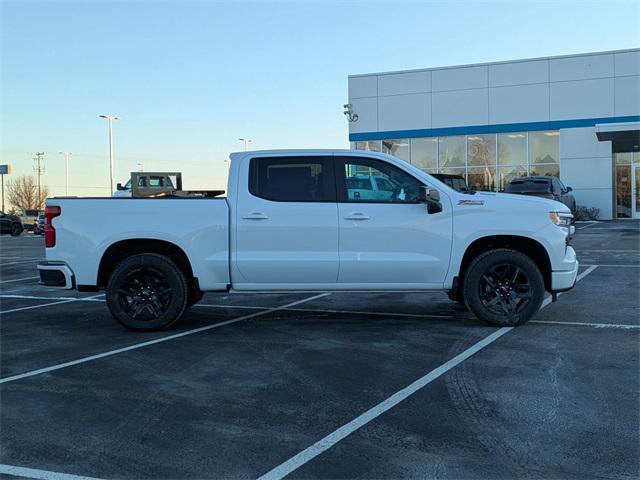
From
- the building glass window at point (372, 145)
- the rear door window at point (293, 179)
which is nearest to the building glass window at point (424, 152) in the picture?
the building glass window at point (372, 145)

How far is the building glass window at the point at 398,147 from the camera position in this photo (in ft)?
111

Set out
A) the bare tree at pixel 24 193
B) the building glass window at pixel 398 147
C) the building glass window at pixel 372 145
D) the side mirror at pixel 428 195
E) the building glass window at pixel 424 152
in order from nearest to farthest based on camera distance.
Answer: the side mirror at pixel 428 195 → the building glass window at pixel 424 152 → the building glass window at pixel 398 147 → the building glass window at pixel 372 145 → the bare tree at pixel 24 193

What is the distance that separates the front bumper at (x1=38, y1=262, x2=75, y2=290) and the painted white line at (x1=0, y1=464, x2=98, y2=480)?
3837 mm

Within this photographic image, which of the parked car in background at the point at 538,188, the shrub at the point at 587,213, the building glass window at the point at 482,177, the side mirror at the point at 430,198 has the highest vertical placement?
the building glass window at the point at 482,177

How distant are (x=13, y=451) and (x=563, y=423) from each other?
3498 millimetres

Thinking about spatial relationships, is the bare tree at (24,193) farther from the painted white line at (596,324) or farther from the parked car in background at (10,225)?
the painted white line at (596,324)

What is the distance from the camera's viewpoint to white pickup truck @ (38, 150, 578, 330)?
7242 mm

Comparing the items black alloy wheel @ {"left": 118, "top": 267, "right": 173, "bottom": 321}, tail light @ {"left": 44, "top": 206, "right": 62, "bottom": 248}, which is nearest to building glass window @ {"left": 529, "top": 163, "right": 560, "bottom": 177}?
black alloy wheel @ {"left": 118, "top": 267, "right": 173, "bottom": 321}

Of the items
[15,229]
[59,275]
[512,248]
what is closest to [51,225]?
[59,275]

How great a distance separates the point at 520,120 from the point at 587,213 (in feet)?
17.9

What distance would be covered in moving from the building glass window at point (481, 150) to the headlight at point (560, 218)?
2587cm

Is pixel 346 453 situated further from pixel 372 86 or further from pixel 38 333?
pixel 372 86

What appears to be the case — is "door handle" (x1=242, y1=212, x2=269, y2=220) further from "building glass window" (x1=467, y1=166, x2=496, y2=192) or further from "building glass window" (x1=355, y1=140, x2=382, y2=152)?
"building glass window" (x1=355, y1=140, x2=382, y2=152)

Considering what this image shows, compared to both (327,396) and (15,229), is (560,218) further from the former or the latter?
(15,229)
